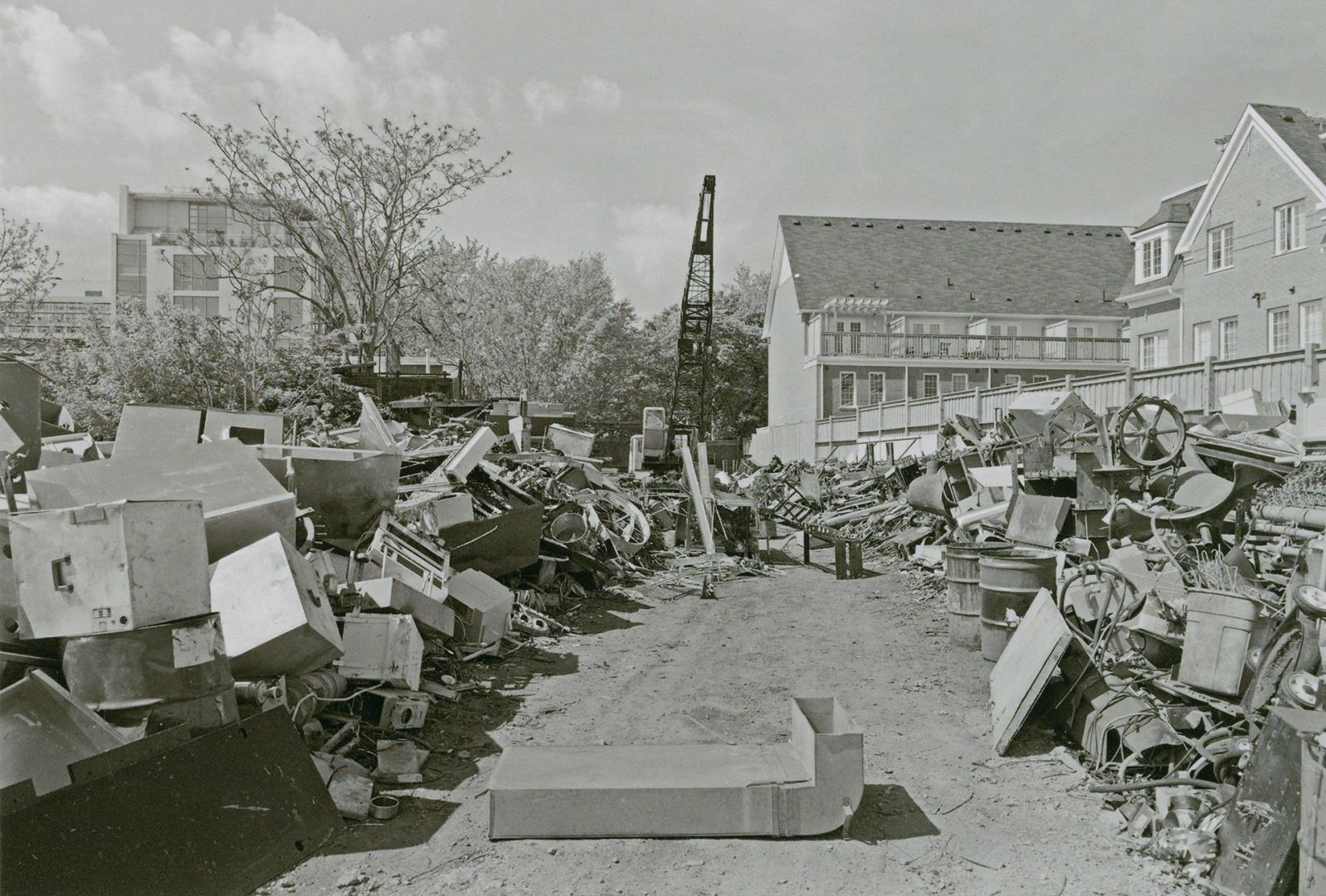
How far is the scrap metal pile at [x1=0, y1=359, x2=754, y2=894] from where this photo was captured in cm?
342

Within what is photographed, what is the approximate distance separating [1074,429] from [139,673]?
10593 millimetres

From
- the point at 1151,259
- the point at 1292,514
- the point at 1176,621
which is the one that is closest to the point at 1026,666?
the point at 1176,621

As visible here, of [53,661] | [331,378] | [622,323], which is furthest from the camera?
[622,323]

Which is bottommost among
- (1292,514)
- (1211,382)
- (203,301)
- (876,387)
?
(1292,514)

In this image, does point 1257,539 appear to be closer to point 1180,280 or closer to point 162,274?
point 1180,280

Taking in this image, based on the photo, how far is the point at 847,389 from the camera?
32875 mm

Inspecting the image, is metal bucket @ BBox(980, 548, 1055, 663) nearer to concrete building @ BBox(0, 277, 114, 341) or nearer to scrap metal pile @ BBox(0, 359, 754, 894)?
scrap metal pile @ BBox(0, 359, 754, 894)

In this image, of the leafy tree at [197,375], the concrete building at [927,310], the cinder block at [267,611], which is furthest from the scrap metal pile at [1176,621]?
the concrete building at [927,310]

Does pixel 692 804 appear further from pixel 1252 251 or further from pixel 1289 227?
pixel 1252 251

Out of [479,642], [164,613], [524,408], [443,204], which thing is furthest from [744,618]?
[443,204]

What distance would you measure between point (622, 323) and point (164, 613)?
38.0 metres

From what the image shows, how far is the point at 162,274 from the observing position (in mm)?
67250

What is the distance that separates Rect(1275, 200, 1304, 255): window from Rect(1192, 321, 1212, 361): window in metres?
2.89

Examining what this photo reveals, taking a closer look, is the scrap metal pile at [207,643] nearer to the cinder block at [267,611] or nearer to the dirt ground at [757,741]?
the cinder block at [267,611]
